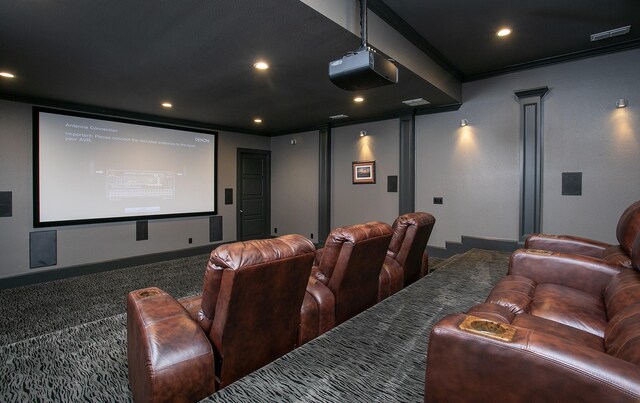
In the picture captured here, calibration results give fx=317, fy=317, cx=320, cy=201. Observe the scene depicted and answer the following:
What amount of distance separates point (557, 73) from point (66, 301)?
669cm

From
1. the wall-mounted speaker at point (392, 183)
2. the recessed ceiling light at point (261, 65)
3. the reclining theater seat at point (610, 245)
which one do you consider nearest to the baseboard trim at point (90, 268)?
the recessed ceiling light at point (261, 65)

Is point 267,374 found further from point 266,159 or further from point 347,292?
point 266,159

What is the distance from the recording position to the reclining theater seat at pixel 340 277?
6.70ft

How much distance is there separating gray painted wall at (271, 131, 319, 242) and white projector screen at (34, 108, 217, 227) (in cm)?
170

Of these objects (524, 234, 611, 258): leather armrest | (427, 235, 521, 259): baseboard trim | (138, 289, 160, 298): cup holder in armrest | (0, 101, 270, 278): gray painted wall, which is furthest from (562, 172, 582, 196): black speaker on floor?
(0, 101, 270, 278): gray painted wall

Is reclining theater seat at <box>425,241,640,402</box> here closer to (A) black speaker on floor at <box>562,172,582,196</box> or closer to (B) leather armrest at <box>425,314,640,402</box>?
(B) leather armrest at <box>425,314,640,402</box>

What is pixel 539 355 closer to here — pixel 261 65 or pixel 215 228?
pixel 261 65

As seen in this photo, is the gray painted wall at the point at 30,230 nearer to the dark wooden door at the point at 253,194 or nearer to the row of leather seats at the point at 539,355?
the dark wooden door at the point at 253,194

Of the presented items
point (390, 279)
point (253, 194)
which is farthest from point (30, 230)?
point (390, 279)

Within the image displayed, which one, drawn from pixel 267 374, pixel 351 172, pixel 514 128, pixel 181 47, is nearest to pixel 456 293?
pixel 267 374

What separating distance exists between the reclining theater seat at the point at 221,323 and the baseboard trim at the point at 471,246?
3.97m

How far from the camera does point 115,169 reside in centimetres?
518

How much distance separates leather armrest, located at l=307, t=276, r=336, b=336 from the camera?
2.08 metres

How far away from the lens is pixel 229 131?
6.89 meters
